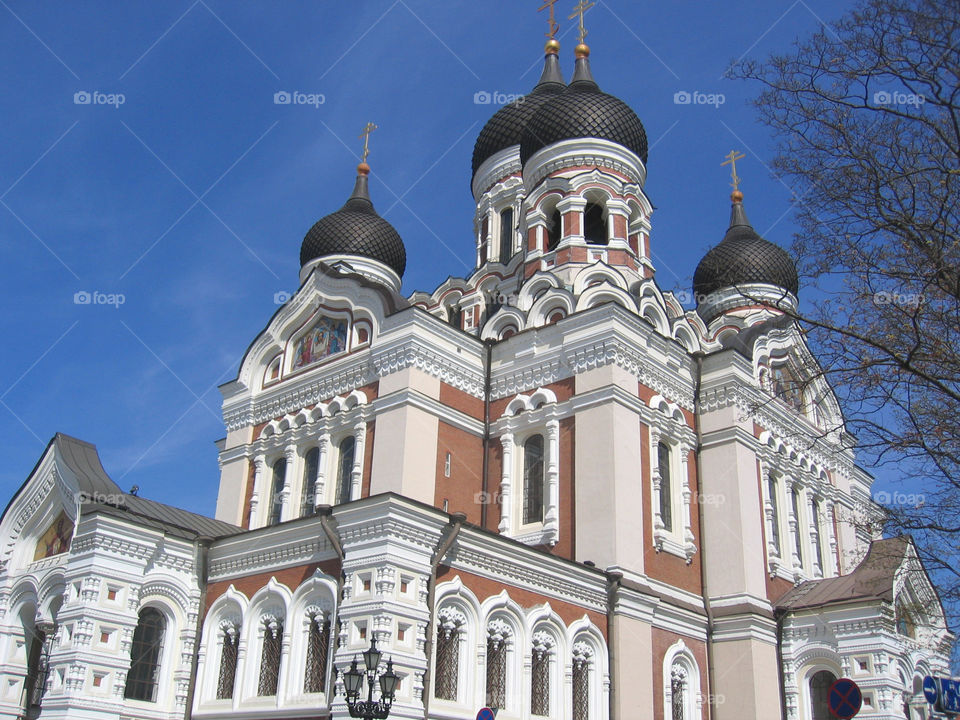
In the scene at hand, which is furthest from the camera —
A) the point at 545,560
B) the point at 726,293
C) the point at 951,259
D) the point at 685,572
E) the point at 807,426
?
the point at 726,293

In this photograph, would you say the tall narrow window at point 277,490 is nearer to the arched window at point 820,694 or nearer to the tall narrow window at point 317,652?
the tall narrow window at point 317,652

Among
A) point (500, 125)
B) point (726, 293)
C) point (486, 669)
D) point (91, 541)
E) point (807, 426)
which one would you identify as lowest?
point (486, 669)

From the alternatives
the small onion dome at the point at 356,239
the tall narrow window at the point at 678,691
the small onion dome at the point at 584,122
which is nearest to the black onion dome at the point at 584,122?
the small onion dome at the point at 584,122

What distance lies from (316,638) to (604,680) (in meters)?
3.99

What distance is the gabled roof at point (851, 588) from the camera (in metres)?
14.3

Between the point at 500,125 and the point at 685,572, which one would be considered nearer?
the point at 685,572

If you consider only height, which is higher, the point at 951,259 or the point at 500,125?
the point at 500,125

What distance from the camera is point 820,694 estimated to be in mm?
14945

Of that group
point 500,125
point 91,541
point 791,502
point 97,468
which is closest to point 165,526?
point 91,541

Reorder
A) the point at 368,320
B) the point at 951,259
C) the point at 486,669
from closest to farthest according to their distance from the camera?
the point at 951,259 < the point at 486,669 < the point at 368,320

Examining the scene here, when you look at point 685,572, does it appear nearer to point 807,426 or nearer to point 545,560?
point 545,560

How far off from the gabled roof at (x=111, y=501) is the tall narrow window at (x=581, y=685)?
17.4ft

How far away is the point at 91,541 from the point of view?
12055 mm

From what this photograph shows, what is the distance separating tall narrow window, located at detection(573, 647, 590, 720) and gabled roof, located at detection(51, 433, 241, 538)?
5291 millimetres
